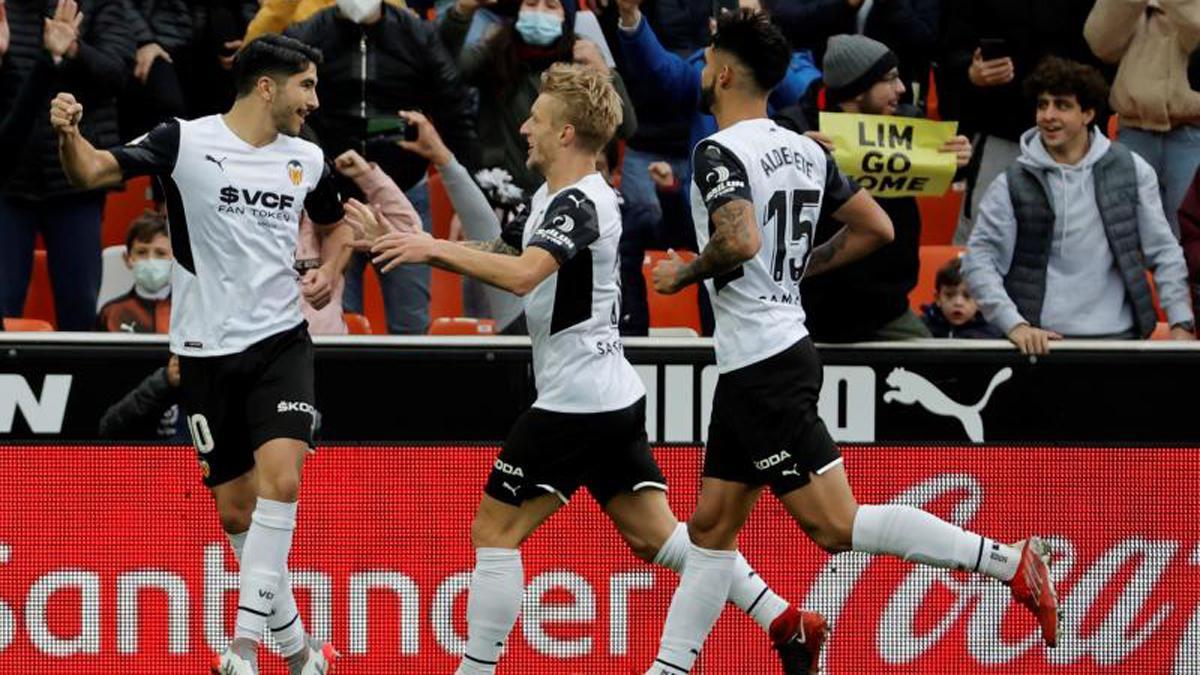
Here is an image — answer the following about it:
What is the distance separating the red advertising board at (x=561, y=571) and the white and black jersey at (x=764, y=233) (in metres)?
1.33

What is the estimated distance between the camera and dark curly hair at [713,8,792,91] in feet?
26.9

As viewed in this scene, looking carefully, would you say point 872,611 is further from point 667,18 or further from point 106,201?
point 106,201

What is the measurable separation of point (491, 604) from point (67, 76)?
435 cm

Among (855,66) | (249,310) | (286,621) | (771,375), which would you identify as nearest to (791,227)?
(771,375)

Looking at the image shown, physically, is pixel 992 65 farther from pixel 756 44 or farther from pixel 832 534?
pixel 832 534

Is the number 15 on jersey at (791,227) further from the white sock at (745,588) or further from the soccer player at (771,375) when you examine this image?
the white sock at (745,588)

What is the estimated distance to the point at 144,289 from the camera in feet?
36.0

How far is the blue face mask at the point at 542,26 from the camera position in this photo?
11492 mm

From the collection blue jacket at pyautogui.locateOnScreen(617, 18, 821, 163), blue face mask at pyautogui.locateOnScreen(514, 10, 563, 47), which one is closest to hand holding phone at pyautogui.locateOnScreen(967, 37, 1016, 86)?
blue jacket at pyautogui.locateOnScreen(617, 18, 821, 163)

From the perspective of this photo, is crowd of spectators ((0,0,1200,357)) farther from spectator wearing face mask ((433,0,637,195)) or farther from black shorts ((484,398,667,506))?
black shorts ((484,398,667,506))

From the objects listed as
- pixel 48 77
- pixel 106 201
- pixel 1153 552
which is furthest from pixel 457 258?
pixel 106 201

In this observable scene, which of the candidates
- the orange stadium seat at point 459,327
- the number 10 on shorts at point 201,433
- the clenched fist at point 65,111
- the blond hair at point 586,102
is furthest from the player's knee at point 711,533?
the orange stadium seat at point 459,327

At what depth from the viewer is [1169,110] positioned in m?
11.6

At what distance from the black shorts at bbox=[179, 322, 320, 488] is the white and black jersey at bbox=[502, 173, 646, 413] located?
2.90ft
